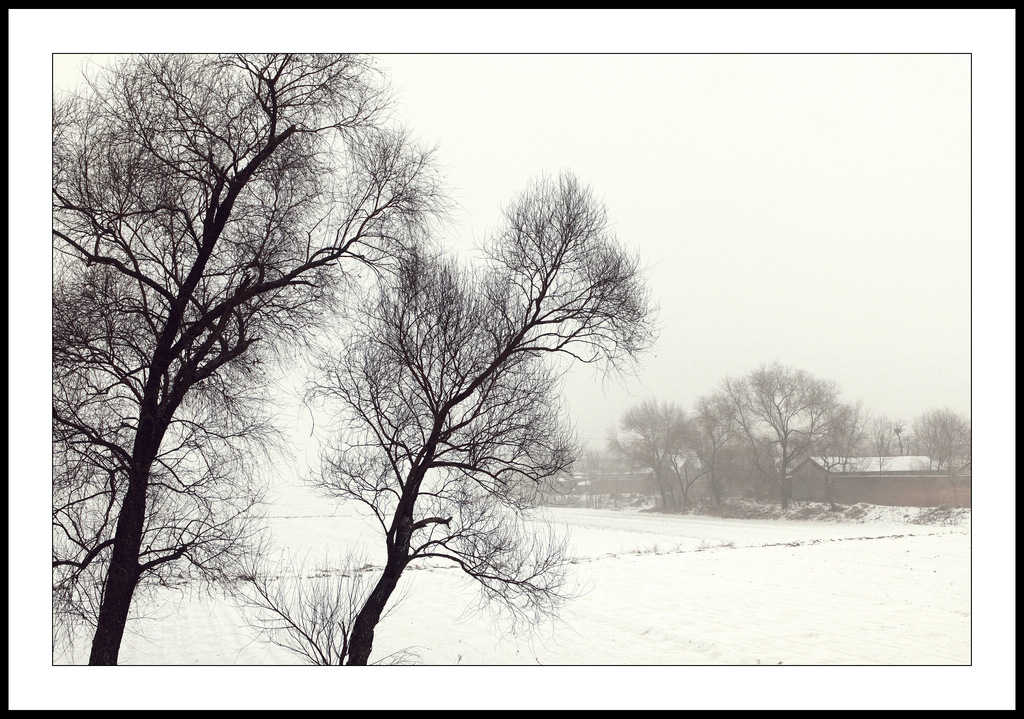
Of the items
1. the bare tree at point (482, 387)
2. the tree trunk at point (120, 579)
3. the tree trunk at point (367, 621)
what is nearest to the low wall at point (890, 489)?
the bare tree at point (482, 387)

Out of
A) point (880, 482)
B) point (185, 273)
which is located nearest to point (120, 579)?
point (185, 273)

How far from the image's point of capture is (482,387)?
8227 millimetres

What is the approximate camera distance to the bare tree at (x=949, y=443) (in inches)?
1698

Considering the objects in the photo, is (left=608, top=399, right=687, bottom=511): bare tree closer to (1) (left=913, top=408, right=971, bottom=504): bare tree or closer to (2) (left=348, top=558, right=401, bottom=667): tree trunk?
(1) (left=913, top=408, right=971, bottom=504): bare tree

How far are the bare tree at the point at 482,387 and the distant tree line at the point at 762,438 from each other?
38404 mm

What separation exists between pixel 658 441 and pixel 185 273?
140 ft

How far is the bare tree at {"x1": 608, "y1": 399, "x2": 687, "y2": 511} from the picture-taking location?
4303cm

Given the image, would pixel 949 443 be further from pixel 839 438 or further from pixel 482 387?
pixel 482 387

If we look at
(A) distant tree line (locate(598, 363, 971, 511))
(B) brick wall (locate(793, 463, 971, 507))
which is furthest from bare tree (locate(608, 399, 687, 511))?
(B) brick wall (locate(793, 463, 971, 507))

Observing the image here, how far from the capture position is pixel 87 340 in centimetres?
698
